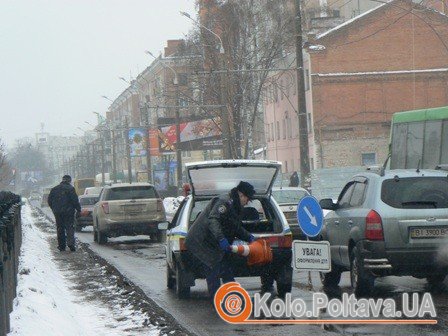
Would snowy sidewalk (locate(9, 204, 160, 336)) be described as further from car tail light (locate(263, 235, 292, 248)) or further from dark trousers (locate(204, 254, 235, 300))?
car tail light (locate(263, 235, 292, 248))

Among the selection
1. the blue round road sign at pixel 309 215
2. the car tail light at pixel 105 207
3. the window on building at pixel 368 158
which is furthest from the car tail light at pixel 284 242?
Result: the window on building at pixel 368 158

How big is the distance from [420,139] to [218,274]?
17.0 metres

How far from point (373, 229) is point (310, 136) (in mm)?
53963

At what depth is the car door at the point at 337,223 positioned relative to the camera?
15305 mm

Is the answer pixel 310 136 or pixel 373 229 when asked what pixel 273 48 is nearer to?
pixel 310 136

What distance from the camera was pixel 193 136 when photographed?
2719 inches

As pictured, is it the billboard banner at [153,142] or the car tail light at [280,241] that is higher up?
the billboard banner at [153,142]

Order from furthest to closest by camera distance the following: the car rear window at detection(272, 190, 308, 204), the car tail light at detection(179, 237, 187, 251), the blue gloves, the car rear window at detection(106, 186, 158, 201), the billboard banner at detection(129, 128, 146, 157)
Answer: the billboard banner at detection(129, 128, 146, 157) → the car rear window at detection(106, 186, 158, 201) → the car rear window at detection(272, 190, 308, 204) → the car tail light at detection(179, 237, 187, 251) → the blue gloves

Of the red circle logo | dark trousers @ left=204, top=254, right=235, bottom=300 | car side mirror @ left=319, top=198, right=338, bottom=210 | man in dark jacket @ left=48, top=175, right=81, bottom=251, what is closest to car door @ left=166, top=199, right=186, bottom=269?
car side mirror @ left=319, top=198, right=338, bottom=210

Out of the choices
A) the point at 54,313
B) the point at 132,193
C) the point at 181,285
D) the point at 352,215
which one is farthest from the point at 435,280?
the point at 132,193

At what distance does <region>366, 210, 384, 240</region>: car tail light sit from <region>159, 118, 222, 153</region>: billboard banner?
54070 mm

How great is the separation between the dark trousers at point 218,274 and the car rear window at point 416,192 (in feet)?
9.12

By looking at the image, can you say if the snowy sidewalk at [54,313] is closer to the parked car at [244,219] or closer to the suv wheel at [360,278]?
the parked car at [244,219]

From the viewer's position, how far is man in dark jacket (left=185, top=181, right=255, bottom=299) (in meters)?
11.6
